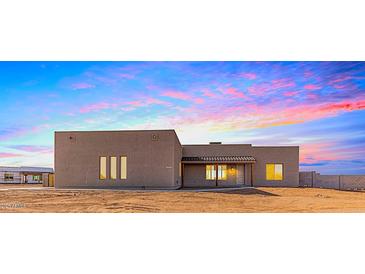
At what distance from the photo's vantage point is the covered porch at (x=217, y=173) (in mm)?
21828

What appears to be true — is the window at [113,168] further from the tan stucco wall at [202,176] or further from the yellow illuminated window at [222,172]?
the yellow illuminated window at [222,172]

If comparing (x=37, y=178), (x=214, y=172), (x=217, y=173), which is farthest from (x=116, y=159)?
(x=37, y=178)

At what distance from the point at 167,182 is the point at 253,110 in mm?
5484

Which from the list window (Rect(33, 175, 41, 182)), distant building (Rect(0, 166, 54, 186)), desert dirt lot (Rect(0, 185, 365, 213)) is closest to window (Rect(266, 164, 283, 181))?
desert dirt lot (Rect(0, 185, 365, 213))

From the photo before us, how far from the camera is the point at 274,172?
22.0 metres

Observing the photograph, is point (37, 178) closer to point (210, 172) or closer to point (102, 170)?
point (102, 170)

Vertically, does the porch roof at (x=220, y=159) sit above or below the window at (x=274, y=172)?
above

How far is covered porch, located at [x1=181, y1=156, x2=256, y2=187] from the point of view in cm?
2183

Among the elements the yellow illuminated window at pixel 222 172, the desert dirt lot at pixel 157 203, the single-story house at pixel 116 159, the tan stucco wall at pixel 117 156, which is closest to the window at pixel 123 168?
the single-story house at pixel 116 159

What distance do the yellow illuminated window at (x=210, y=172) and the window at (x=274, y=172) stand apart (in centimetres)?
350

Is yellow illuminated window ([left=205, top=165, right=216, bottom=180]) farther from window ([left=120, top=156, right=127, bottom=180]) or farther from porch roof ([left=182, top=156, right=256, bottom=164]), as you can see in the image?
window ([left=120, top=156, right=127, bottom=180])
